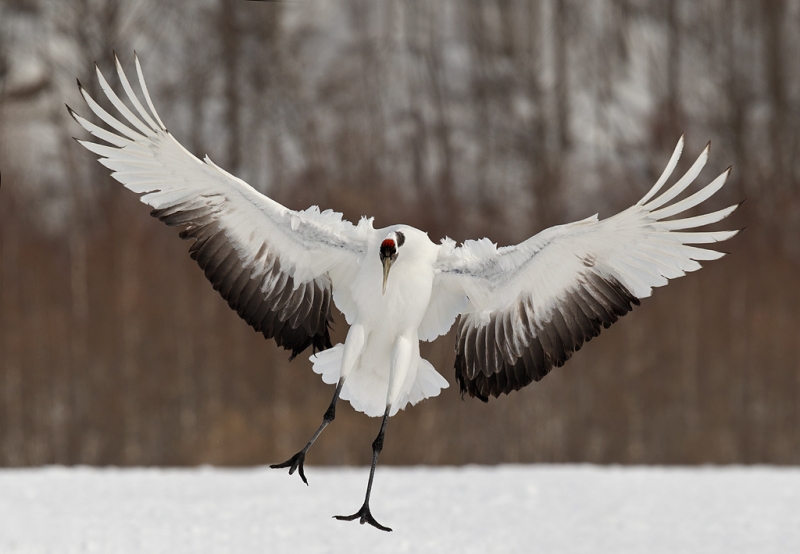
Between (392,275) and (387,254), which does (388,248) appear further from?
(392,275)

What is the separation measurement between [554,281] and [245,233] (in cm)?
161

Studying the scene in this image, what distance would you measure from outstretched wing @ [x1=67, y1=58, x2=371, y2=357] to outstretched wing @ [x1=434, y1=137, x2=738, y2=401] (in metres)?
0.61

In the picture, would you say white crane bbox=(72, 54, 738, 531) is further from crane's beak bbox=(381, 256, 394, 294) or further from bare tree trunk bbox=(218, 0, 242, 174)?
bare tree trunk bbox=(218, 0, 242, 174)

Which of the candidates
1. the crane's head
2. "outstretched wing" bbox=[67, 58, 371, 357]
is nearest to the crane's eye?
the crane's head

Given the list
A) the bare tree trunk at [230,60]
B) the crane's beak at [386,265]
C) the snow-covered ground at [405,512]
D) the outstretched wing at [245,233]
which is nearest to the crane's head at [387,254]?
the crane's beak at [386,265]

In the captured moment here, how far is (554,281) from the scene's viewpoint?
5.70 m

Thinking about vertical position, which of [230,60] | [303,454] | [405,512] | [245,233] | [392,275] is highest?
[230,60]

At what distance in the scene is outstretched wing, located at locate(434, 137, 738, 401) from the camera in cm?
529

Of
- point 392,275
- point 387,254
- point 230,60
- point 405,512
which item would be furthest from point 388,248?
point 230,60

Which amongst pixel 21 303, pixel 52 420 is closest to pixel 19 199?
pixel 21 303

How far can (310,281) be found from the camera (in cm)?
593

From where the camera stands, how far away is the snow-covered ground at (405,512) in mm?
9312

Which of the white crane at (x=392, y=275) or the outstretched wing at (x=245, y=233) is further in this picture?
the outstretched wing at (x=245, y=233)

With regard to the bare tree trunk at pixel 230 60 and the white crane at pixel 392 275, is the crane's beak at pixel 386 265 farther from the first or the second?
the bare tree trunk at pixel 230 60
